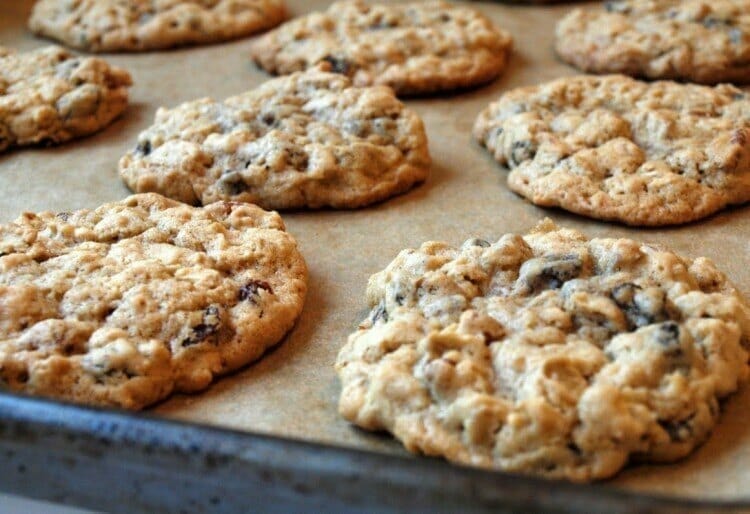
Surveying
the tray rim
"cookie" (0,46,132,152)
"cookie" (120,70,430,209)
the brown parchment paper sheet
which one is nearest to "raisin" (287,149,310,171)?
"cookie" (120,70,430,209)

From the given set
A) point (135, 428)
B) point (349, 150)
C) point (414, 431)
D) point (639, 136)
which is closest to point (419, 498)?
point (414, 431)

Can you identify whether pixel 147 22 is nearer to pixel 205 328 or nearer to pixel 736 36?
pixel 205 328

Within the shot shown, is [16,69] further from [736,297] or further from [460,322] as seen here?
[736,297]

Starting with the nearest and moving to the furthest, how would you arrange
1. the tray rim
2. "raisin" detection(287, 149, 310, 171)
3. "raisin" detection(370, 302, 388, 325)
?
the tray rim
"raisin" detection(370, 302, 388, 325)
"raisin" detection(287, 149, 310, 171)

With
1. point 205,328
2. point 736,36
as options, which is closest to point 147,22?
point 205,328

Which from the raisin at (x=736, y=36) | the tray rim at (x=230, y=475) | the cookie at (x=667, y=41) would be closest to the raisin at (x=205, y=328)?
the tray rim at (x=230, y=475)

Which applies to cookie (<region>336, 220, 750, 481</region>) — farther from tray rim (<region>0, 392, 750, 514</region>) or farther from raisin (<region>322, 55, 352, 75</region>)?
raisin (<region>322, 55, 352, 75</region>)
